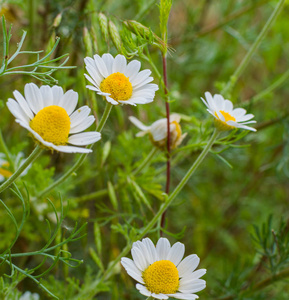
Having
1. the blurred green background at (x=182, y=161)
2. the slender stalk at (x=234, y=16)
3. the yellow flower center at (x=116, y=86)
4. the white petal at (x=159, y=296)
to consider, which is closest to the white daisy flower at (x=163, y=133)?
the blurred green background at (x=182, y=161)

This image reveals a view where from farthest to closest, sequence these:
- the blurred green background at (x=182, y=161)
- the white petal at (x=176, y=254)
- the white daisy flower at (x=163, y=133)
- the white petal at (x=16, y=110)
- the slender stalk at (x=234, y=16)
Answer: the slender stalk at (x=234, y=16)
the blurred green background at (x=182, y=161)
the white daisy flower at (x=163, y=133)
the white petal at (x=176, y=254)
the white petal at (x=16, y=110)

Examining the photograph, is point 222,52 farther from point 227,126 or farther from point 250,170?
point 227,126

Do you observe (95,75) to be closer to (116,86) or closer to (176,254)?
(116,86)

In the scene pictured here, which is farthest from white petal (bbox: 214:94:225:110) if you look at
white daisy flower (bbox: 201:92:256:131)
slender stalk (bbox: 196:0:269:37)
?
slender stalk (bbox: 196:0:269:37)

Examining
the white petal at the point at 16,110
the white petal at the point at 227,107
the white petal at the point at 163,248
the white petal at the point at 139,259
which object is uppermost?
the white petal at the point at 16,110

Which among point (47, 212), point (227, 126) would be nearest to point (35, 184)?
point (47, 212)

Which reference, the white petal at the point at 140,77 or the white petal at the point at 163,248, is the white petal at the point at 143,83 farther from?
the white petal at the point at 163,248
